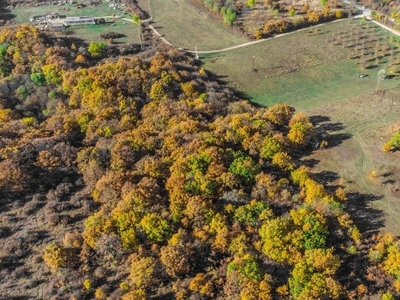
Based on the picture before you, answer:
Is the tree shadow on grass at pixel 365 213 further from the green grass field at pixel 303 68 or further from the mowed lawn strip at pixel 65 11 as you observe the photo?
the mowed lawn strip at pixel 65 11

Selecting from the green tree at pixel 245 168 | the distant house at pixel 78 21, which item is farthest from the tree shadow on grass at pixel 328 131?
the distant house at pixel 78 21

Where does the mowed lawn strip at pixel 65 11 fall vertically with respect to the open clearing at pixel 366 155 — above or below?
above

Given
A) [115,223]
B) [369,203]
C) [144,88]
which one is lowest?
[369,203]

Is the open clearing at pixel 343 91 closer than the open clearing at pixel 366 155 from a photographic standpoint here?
No

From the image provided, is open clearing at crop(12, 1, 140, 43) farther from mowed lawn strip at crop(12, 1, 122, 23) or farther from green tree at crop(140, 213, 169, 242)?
green tree at crop(140, 213, 169, 242)

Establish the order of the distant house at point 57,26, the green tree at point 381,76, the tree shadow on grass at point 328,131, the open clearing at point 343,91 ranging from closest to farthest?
the open clearing at point 343,91 → the tree shadow on grass at point 328,131 → the green tree at point 381,76 → the distant house at point 57,26

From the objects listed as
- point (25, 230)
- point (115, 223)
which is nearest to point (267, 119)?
point (115, 223)

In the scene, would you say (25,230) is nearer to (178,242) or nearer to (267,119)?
(178,242)
